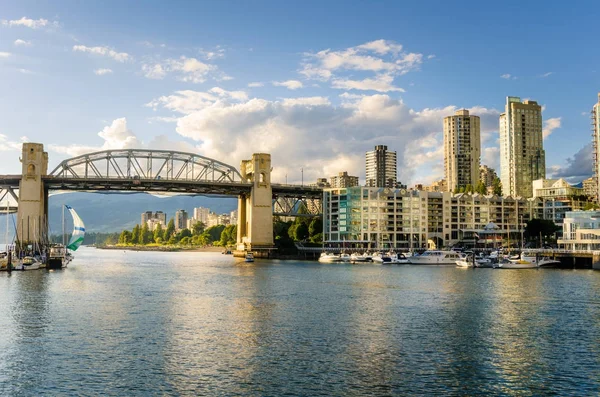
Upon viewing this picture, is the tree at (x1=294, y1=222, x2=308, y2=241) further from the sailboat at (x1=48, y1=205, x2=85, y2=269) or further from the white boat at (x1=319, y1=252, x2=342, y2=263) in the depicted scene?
the sailboat at (x1=48, y1=205, x2=85, y2=269)

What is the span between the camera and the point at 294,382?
88.8 feet

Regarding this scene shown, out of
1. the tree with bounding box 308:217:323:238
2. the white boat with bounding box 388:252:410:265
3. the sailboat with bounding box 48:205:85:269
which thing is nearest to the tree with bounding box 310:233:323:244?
the tree with bounding box 308:217:323:238

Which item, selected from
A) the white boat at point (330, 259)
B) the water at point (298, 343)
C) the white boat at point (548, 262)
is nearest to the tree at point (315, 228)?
the white boat at point (330, 259)

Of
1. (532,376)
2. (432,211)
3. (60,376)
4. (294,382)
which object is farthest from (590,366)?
(432,211)

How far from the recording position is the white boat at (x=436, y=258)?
4828 inches

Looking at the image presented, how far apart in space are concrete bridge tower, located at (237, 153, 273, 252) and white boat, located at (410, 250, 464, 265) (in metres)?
39.0

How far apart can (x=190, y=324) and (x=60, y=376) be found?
1421cm

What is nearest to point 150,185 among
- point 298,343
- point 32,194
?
point 32,194

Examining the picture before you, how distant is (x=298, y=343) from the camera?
35156mm

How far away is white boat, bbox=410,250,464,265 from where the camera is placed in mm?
122637

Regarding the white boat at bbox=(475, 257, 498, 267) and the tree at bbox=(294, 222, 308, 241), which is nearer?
the white boat at bbox=(475, 257, 498, 267)

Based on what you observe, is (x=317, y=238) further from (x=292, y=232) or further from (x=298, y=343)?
(x=298, y=343)

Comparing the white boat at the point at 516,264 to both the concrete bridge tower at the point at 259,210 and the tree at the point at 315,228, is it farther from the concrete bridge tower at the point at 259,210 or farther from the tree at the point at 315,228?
the tree at the point at 315,228

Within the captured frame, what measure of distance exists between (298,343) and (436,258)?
301ft
